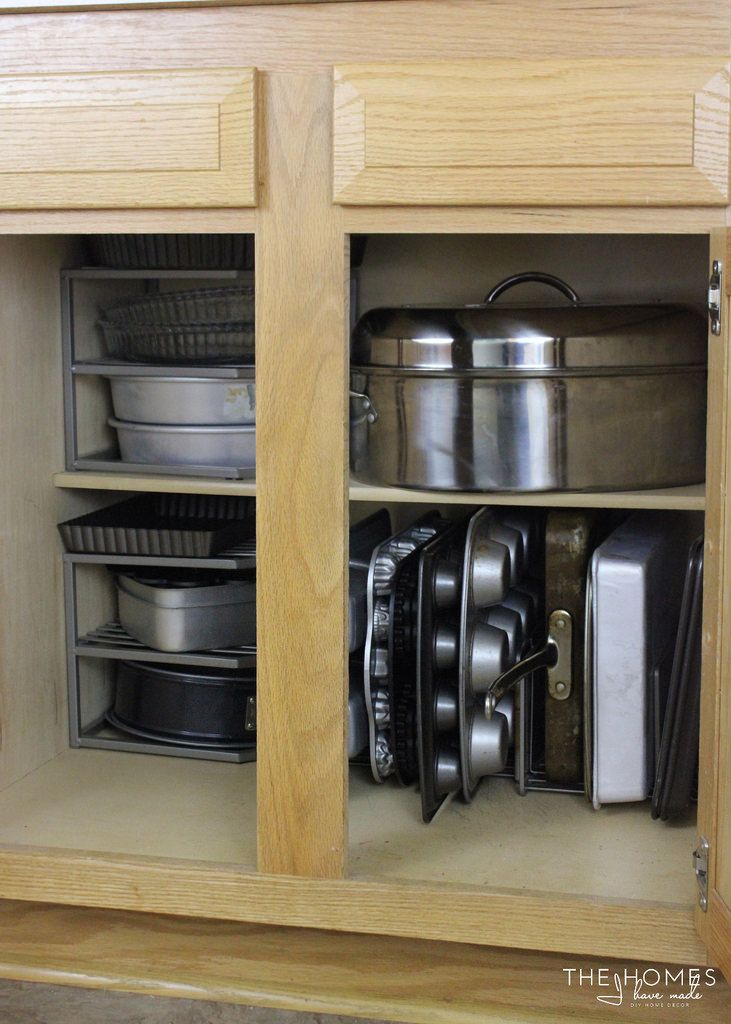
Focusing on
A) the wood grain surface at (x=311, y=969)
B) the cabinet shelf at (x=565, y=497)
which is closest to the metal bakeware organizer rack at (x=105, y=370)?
the cabinet shelf at (x=565, y=497)

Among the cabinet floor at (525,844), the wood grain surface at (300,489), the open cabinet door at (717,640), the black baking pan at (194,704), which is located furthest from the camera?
the black baking pan at (194,704)

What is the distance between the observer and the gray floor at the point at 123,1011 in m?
1.44

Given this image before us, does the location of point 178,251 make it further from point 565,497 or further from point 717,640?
point 717,640

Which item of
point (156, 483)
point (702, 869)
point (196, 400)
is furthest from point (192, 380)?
point (702, 869)

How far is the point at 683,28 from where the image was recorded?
116cm

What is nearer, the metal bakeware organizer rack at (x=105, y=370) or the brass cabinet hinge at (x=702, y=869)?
the brass cabinet hinge at (x=702, y=869)

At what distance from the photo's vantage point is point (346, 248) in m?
1.24

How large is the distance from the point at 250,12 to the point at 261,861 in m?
0.88

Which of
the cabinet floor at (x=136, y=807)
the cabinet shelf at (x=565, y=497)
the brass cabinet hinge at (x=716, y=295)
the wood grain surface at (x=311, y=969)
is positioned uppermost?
the brass cabinet hinge at (x=716, y=295)

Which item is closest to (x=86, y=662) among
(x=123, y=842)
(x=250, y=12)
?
(x=123, y=842)

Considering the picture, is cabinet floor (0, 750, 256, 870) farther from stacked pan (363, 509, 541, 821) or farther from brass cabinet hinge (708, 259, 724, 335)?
brass cabinet hinge (708, 259, 724, 335)

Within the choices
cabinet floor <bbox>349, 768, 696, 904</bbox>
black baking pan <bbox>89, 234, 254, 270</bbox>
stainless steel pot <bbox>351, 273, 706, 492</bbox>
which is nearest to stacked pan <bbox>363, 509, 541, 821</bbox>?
cabinet floor <bbox>349, 768, 696, 904</bbox>

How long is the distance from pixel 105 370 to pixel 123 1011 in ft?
2.60

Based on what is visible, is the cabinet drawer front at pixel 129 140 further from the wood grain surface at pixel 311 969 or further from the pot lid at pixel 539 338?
the wood grain surface at pixel 311 969
